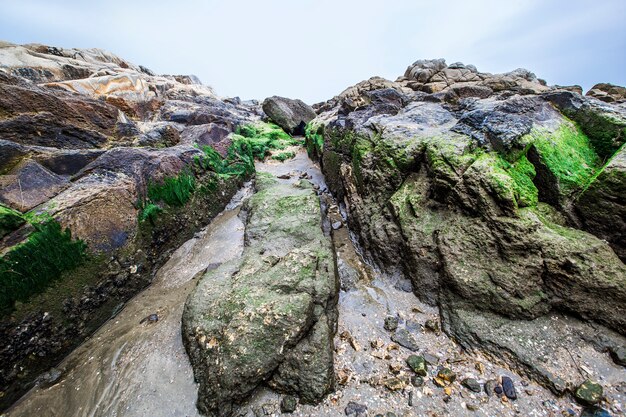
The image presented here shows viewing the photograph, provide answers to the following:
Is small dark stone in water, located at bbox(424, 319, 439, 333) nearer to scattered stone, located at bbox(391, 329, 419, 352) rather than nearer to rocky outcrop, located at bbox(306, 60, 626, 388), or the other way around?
rocky outcrop, located at bbox(306, 60, 626, 388)

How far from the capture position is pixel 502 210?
4070mm

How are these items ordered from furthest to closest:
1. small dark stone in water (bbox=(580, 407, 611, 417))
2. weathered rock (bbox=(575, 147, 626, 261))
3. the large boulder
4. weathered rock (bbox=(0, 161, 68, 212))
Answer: the large boulder
weathered rock (bbox=(0, 161, 68, 212))
weathered rock (bbox=(575, 147, 626, 261))
small dark stone in water (bbox=(580, 407, 611, 417))

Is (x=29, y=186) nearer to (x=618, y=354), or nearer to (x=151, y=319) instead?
(x=151, y=319)

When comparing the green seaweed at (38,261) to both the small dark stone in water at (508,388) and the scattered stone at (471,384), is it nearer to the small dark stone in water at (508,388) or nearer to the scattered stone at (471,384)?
the scattered stone at (471,384)

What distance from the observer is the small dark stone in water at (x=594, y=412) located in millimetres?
2701

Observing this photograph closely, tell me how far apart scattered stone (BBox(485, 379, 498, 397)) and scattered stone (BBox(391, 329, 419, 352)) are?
0.88 metres

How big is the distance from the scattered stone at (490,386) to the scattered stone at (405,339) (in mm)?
877

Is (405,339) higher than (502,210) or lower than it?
lower

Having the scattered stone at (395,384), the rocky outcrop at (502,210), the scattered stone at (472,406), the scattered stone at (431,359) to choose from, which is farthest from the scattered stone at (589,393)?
the scattered stone at (395,384)

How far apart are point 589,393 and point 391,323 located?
7.52 feet

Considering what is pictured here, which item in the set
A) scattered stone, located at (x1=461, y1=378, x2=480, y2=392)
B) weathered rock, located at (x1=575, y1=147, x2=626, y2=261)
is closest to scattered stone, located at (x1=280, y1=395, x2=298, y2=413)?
scattered stone, located at (x1=461, y1=378, x2=480, y2=392)

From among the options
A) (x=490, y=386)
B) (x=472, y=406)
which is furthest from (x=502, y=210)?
(x=472, y=406)

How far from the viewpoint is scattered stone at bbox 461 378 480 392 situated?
3.09 metres

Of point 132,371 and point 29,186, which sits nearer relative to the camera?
point 132,371
